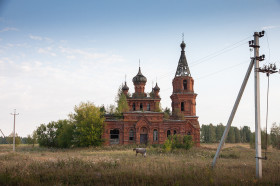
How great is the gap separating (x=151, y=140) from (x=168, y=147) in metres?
11.3

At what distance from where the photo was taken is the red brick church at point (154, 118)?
3647cm

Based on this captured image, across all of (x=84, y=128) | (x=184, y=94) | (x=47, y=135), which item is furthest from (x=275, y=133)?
(x=47, y=135)

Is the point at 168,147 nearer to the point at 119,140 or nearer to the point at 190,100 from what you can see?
the point at 119,140

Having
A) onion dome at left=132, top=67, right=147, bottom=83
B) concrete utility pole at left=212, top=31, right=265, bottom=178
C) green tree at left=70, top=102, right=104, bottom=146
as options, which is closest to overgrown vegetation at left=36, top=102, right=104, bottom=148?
green tree at left=70, top=102, right=104, bottom=146

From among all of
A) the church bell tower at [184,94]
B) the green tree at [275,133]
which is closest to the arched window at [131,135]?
the church bell tower at [184,94]

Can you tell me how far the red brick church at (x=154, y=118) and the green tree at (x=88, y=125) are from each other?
115 centimetres

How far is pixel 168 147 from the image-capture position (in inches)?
988

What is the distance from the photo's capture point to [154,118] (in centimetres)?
3716

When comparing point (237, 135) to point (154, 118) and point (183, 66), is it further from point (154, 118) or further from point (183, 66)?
point (154, 118)

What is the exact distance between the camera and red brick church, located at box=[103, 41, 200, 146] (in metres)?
36.5

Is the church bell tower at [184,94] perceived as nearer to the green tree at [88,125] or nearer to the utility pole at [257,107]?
the green tree at [88,125]

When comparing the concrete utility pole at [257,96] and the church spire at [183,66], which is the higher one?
the church spire at [183,66]

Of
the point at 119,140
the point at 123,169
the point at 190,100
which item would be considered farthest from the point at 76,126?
the point at 123,169

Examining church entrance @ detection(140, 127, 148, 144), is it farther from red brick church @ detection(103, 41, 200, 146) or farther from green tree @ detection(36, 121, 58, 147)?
green tree @ detection(36, 121, 58, 147)
